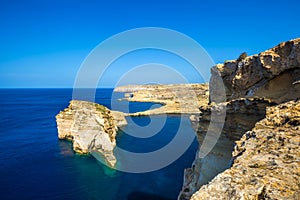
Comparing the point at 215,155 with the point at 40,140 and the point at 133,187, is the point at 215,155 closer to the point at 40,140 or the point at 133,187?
the point at 133,187

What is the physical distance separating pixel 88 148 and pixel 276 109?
3980cm

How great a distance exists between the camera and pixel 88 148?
43719mm

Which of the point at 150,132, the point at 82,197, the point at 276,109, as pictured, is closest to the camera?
the point at 276,109

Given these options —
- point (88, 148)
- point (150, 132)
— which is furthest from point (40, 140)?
point (150, 132)

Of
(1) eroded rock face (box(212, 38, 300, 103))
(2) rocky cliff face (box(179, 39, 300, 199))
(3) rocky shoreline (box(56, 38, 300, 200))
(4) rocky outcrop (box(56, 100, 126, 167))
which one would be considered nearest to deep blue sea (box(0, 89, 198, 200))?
(4) rocky outcrop (box(56, 100, 126, 167))

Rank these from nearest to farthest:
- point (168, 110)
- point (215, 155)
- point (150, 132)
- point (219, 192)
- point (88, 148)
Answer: point (219, 192) < point (215, 155) < point (88, 148) < point (150, 132) < point (168, 110)

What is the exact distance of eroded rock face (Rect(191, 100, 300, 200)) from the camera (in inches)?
234

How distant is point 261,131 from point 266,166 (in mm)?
2014

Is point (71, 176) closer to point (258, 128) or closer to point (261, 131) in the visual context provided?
point (258, 128)

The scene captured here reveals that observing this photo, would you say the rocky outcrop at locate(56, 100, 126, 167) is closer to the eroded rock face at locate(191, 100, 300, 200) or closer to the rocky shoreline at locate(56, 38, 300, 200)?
the rocky shoreline at locate(56, 38, 300, 200)

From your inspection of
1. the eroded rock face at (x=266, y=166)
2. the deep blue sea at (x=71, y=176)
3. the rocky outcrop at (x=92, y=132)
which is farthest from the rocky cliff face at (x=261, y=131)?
the rocky outcrop at (x=92, y=132)

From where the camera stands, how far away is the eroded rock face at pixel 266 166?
594 centimetres

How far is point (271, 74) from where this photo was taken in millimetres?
14477

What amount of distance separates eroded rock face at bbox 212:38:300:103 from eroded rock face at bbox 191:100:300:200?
3781 mm
